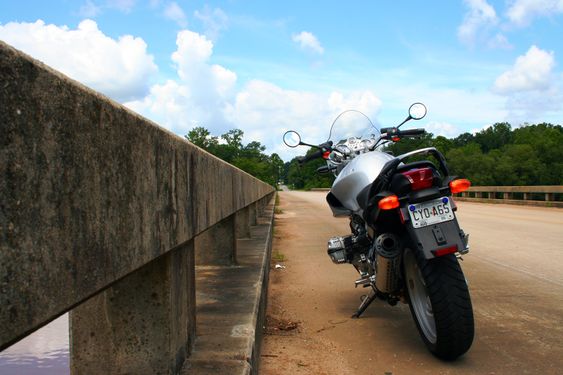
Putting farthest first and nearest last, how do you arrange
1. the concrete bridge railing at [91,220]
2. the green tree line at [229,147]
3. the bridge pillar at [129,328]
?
the green tree line at [229,147] < the bridge pillar at [129,328] < the concrete bridge railing at [91,220]

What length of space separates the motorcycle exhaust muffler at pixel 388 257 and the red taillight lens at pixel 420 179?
17.3 inches

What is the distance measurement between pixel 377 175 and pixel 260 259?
2023 millimetres

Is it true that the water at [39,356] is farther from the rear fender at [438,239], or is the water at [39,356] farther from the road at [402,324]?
the rear fender at [438,239]

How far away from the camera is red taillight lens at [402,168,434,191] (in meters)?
3.42

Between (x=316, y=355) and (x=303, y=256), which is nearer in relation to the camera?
(x=316, y=355)

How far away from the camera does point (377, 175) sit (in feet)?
12.5

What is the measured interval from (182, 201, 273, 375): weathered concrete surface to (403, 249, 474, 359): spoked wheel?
1076 mm

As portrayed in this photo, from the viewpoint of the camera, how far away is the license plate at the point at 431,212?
3348 millimetres

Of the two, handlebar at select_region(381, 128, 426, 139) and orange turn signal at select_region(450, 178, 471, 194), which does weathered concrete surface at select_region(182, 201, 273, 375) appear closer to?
Answer: orange turn signal at select_region(450, 178, 471, 194)

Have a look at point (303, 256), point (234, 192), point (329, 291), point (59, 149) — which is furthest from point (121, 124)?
point (303, 256)

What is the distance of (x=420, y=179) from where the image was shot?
342 cm

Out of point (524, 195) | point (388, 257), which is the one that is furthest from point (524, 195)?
point (388, 257)

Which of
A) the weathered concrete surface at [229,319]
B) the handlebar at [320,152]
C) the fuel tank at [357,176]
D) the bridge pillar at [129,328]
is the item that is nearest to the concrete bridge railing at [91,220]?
the bridge pillar at [129,328]

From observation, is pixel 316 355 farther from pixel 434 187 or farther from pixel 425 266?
pixel 434 187
